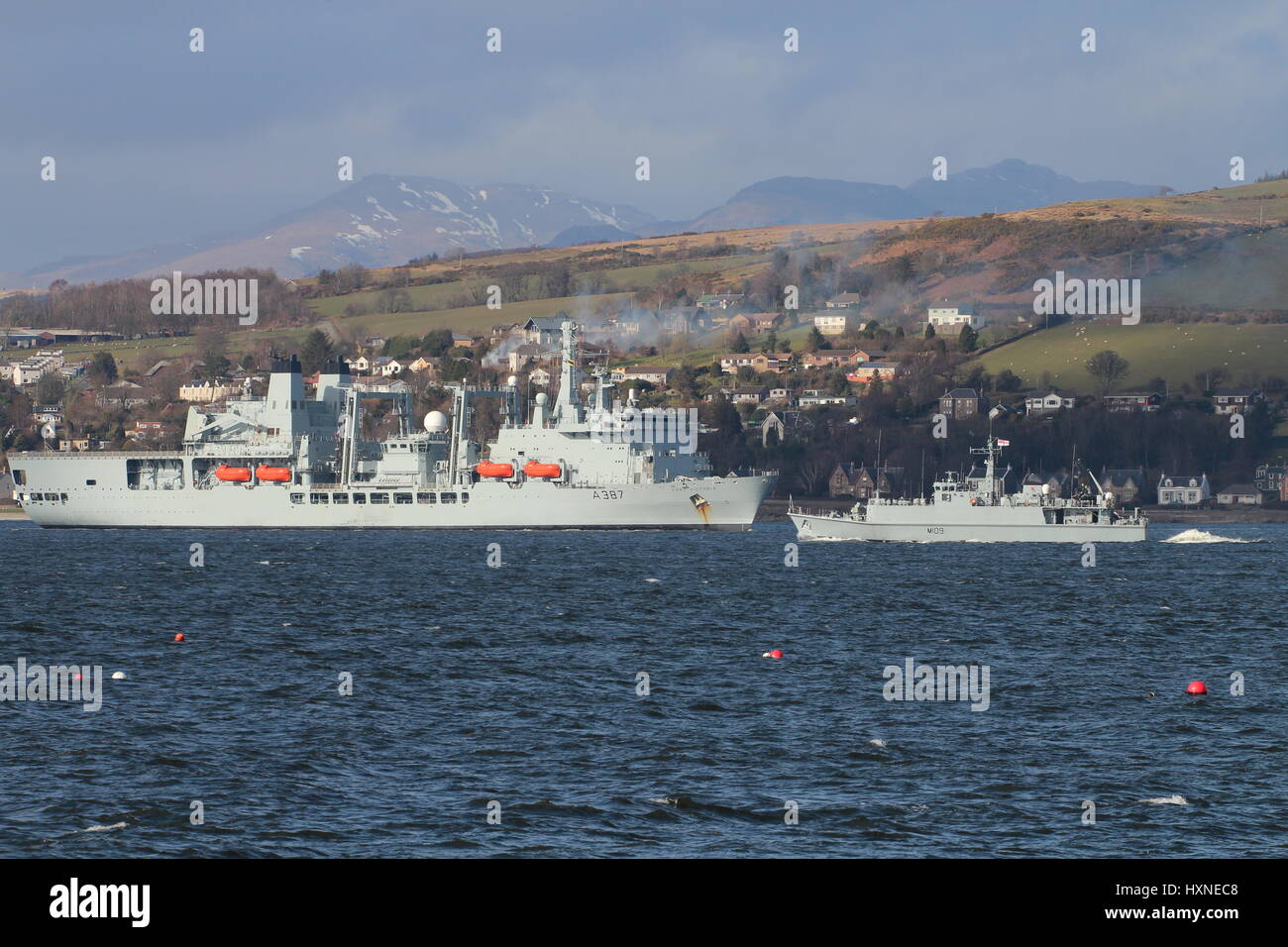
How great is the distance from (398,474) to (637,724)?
3286 inches

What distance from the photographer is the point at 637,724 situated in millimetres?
27594

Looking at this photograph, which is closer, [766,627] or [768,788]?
[768,788]

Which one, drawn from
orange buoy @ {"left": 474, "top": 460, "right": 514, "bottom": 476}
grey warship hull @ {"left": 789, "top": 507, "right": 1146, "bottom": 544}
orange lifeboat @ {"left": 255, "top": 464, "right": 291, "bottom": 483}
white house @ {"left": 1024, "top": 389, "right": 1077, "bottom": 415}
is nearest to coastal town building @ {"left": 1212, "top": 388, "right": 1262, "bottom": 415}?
white house @ {"left": 1024, "top": 389, "right": 1077, "bottom": 415}

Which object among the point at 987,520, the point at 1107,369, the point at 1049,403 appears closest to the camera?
the point at 987,520

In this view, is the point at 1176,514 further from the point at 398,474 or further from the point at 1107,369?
the point at 398,474

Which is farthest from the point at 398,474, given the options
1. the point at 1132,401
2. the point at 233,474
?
the point at 1132,401

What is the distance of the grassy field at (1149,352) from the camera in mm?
165000

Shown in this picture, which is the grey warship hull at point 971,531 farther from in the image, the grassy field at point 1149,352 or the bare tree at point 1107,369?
the grassy field at point 1149,352

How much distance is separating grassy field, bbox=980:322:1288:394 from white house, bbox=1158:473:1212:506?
65.6 ft

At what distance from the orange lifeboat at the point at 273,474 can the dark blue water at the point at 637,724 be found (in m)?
52.0
